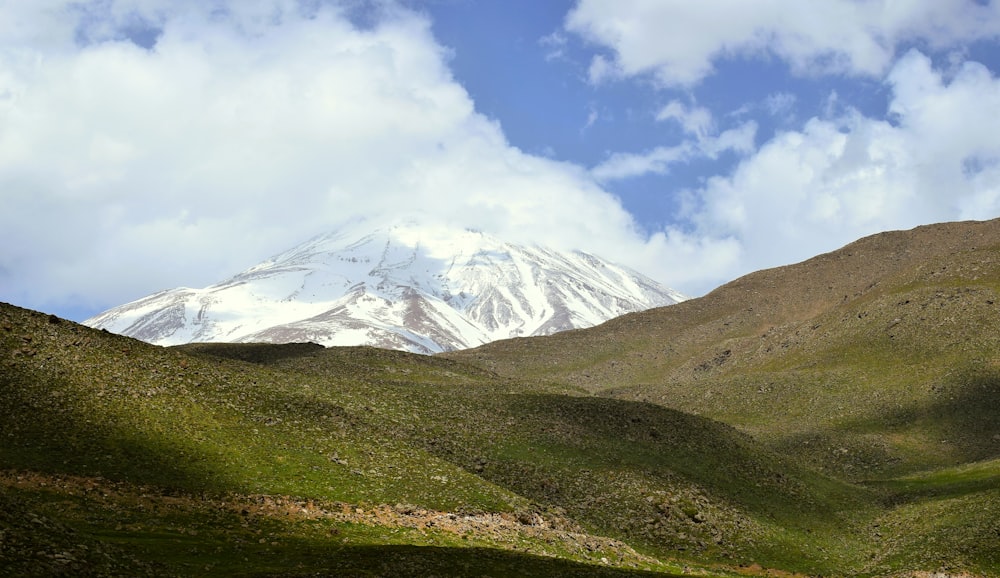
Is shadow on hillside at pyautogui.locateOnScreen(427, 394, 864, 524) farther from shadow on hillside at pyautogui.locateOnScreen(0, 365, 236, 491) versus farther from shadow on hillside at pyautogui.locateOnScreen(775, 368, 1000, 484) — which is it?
shadow on hillside at pyautogui.locateOnScreen(775, 368, 1000, 484)

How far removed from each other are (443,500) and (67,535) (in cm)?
2417

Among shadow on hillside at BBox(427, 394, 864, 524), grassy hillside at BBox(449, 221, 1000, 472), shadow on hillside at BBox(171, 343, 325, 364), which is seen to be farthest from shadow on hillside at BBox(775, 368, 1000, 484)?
shadow on hillside at BBox(171, 343, 325, 364)

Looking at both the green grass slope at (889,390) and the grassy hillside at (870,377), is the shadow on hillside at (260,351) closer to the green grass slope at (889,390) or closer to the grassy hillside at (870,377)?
the green grass slope at (889,390)

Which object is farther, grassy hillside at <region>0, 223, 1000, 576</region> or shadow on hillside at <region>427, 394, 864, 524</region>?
shadow on hillside at <region>427, 394, 864, 524</region>

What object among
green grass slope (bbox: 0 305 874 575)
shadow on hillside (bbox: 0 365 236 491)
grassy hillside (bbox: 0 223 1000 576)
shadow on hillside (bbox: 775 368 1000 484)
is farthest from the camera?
shadow on hillside (bbox: 775 368 1000 484)

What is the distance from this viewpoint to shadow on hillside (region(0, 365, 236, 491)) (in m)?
43.0

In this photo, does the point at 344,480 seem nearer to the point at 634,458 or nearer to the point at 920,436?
the point at 634,458

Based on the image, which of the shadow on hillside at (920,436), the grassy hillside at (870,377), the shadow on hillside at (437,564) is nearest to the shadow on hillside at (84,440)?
the shadow on hillside at (437,564)

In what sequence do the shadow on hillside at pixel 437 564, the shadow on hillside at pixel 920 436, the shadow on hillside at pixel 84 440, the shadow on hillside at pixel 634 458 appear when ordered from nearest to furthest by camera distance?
the shadow on hillside at pixel 437 564 → the shadow on hillside at pixel 84 440 → the shadow on hillside at pixel 634 458 → the shadow on hillside at pixel 920 436

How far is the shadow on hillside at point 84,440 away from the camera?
1693 inches

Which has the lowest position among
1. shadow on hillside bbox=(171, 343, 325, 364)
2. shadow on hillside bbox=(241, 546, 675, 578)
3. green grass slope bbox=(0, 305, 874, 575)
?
shadow on hillside bbox=(241, 546, 675, 578)

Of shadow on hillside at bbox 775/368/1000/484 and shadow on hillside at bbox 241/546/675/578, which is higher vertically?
shadow on hillside at bbox 775/368/1000/484

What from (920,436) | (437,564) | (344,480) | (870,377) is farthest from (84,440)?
(870,377)

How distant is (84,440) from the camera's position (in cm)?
4578
